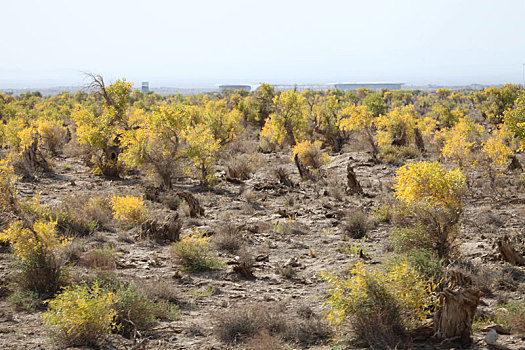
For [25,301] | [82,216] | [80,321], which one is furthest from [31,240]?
[82,216]

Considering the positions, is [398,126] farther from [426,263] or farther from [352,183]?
[426,263]

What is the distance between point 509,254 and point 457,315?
3862mm

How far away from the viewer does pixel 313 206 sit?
14180 millimetres

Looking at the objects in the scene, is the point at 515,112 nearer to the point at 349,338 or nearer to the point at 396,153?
the point at 349,338

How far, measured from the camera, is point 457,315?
513cm

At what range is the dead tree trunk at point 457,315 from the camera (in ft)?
16.8

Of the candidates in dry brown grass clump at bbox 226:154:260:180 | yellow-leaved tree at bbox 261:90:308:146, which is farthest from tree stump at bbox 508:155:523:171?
yellow-leaved tree at bbox 261:90:308:146

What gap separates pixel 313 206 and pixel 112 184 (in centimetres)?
807

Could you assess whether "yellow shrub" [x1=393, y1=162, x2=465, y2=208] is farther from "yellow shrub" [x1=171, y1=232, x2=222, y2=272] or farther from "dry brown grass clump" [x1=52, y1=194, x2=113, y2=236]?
"dry brown grass clump" [x1=52, y1=194, x2=113, y2=236]

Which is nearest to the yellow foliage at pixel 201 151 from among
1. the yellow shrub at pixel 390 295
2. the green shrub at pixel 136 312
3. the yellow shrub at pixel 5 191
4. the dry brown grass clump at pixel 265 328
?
the yellow shrub at pixel 5 191

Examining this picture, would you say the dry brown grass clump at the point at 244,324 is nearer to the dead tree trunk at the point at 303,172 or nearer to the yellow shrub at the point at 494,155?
the yellow shrub at the point at 494,155

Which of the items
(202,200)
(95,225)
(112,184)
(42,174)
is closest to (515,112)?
(202,200)

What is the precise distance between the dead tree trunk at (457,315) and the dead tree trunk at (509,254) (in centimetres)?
360

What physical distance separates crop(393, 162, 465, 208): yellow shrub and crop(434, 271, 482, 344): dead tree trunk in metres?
3.27
